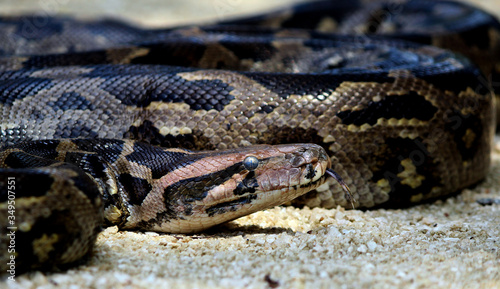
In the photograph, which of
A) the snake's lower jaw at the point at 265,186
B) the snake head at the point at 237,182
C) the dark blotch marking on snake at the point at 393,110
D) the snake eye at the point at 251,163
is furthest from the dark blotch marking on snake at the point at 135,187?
the dark blotch marking on snake at the point at 393,110

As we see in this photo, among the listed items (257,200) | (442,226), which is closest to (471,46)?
(442,226)

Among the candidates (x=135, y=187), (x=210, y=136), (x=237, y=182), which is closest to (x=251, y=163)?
(x=237, y=182)

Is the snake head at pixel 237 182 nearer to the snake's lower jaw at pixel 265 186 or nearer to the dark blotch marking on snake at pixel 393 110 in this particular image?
the snake's lower jaw at pixel 265 186

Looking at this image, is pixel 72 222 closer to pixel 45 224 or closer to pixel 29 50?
pixel 45 224

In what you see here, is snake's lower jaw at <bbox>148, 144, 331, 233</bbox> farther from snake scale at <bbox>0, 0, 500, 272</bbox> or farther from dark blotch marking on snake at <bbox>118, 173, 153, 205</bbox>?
dark blotch marking on snake at <bbox>118, 173, 153, 205</bbox>

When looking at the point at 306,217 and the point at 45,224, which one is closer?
Answer: the point at 45,224
